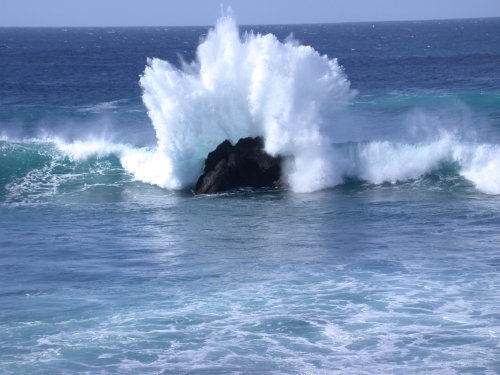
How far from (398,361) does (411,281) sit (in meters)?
3.06

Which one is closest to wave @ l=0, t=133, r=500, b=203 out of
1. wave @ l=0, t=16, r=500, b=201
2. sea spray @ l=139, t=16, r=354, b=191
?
wave @ l=0, t=16, r=500, b=201

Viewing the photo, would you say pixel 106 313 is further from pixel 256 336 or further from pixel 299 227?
pixel 299 227

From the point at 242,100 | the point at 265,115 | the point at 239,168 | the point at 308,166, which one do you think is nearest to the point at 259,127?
the point at 265,115

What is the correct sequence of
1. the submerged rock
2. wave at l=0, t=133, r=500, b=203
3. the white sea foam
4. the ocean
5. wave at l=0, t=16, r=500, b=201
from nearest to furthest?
the ocean, the submerged rock, wave at l=0, t=133, r=500, b=203, wave at l=0, t=16, r=500, b=201, the white sea foam

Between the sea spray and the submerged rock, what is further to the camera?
the sea spray

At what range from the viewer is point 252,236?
51.2ft

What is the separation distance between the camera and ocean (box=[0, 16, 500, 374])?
1004cm

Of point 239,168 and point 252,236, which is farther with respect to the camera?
point 239,168

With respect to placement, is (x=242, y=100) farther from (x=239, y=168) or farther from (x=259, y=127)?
(x=239, y=168)

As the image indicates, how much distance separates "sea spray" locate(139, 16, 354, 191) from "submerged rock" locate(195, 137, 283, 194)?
1.48 feet

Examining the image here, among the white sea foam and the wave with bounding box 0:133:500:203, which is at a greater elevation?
the white sea foam

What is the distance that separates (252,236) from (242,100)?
7827 millimetres

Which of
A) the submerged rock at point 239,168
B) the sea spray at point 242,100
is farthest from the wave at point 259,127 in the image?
the submerged rock at point 239,168

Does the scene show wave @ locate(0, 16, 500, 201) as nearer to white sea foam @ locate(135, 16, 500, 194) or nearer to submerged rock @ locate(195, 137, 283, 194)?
white sea foam @ locate(135, 16, 500, 194)
